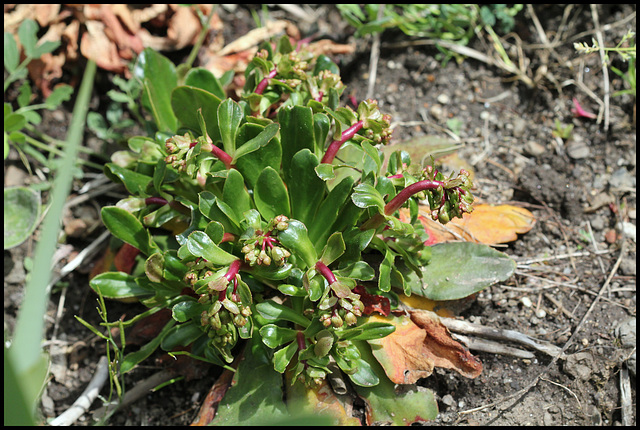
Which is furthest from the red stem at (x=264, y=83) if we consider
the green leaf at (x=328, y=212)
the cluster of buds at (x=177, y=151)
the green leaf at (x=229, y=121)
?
the green leaf at (x=328, y=212)

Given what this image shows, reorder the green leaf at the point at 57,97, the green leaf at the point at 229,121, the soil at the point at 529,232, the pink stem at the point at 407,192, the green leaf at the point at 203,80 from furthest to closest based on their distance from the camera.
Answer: the green leaf at the point at 57,97, the green leaf at the point at 203,80, the soil at the point at 529,232, the green leaf at the point at 229,121, the pink stem at the point at 407,192

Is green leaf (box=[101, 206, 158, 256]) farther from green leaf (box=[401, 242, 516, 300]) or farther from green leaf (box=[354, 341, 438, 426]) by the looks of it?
green leaf (box=[401, 242, 516, 300])

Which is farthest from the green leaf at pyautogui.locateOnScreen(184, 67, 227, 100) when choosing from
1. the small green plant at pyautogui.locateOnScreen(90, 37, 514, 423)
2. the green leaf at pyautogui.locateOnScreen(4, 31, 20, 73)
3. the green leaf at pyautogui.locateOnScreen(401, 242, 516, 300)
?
the green leaf at pyautogui.locateOnScreen(401, 242, 516, 300)

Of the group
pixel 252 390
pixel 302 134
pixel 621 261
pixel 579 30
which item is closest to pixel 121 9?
pixel 302 134

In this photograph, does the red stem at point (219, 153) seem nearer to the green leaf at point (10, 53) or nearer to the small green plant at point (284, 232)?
the small green plant at point (284, 232)

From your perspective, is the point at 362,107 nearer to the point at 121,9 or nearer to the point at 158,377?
the point at 158,377

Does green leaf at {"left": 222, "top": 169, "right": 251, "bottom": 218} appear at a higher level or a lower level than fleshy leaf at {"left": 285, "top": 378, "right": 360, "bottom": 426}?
higher

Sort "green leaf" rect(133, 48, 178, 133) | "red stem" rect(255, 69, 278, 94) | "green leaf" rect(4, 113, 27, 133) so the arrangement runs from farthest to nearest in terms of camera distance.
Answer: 1. "green leaf" rect(4, 113, 27, 133)
2. "green leaf" rect(133, 48, 178, 133)
3. "red stem" rect(255, 69, 278, 94)
